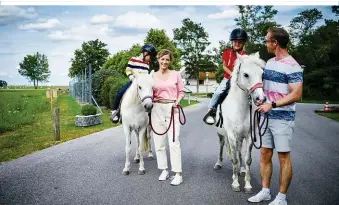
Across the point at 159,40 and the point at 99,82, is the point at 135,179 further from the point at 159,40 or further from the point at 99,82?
the point at 159,40

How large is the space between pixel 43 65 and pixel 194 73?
38.8 m

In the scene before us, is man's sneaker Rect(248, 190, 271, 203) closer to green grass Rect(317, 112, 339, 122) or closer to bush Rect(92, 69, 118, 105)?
green grass Rect(317, 112, 339, 122)

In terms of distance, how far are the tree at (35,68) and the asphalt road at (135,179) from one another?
65.4 inches

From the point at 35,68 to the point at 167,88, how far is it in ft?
8.22

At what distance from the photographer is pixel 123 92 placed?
17.5 feet

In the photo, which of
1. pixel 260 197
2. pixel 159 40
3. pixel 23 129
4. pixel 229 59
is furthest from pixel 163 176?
pixel 159 40

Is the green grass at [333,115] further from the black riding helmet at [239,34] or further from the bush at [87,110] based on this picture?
the bush at [87,110]

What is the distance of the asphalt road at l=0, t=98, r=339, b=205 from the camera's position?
3719mm

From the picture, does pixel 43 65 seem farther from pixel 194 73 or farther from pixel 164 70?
pixel 194 73

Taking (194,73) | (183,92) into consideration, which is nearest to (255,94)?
(183,92)

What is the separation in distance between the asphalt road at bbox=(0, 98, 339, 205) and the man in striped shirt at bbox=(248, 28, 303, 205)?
0.68 meters

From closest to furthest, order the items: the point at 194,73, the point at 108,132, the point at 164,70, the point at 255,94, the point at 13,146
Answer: the point at 255,94 → the point at 164,70 → the point at 13,146 → the point at 108,132 → the point at 194,73

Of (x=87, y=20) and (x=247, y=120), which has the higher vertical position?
(x=87, y=20)

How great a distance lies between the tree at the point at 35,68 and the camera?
473cm
